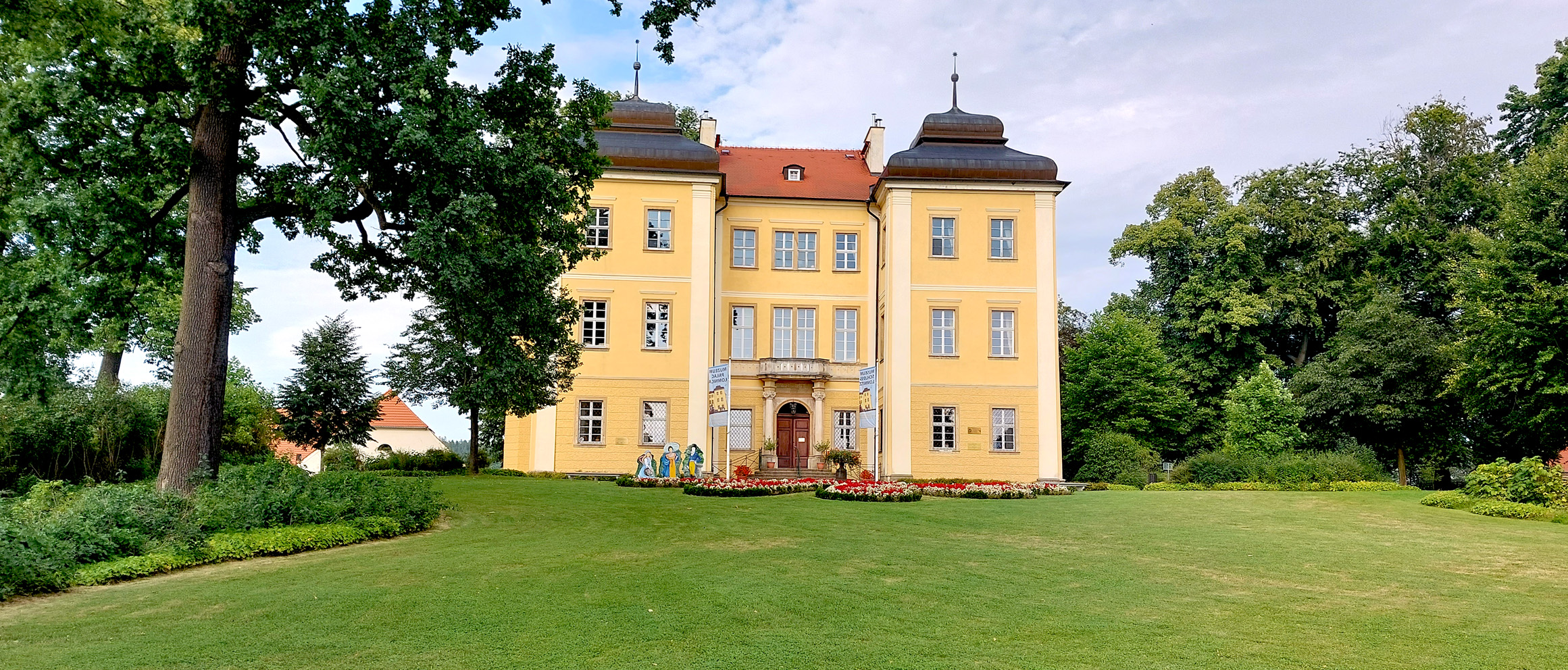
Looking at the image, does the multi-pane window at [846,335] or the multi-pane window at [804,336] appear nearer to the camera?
the multi-pane window at [804,336]

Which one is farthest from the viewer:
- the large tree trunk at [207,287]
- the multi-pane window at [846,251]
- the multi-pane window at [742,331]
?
the multi-pane window at [846,251]

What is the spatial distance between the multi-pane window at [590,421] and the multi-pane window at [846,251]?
8.91 metres

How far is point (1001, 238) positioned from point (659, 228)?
10503 mm

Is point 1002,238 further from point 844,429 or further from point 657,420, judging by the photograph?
point 657,420

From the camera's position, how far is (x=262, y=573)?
395 inches

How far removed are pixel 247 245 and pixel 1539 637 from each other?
682 inches

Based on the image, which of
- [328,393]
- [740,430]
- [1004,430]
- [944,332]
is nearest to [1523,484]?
[1004,430]

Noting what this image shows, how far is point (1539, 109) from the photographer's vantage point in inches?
1332

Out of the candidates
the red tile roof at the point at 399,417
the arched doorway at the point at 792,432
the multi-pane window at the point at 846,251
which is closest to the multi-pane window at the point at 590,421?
the arched doorway at the point at 792,432

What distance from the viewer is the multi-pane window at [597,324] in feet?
98.3

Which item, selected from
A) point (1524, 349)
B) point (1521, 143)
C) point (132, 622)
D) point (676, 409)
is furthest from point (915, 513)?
point (1521, 143)

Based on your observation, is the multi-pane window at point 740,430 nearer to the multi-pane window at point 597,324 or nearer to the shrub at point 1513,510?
the multi-pane window at point 597,324

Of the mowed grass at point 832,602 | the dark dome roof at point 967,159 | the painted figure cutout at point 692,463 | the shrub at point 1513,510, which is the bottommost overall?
the mowed grass at point 832,602

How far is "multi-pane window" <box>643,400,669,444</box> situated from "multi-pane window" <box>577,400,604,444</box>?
126 cm
